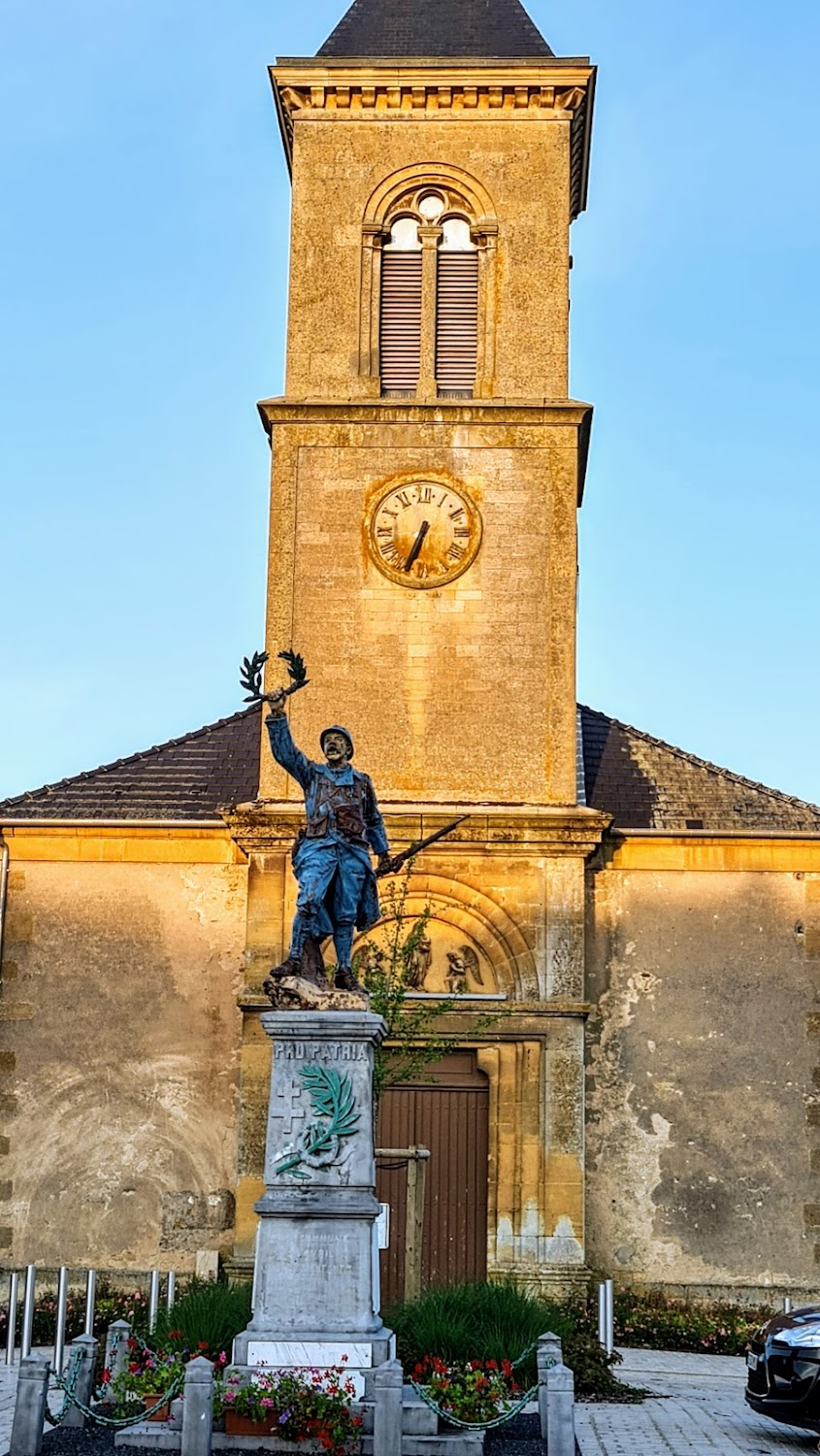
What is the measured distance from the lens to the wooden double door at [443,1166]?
1859 centimetres

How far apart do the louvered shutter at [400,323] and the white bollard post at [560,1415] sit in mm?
13131

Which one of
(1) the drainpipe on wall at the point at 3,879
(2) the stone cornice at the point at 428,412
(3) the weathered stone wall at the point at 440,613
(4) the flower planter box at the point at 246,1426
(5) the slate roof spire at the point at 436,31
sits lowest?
(4) the flower planter box at the point at 246,1426

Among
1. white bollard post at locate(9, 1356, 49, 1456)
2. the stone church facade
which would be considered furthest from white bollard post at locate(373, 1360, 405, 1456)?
the stone church facade

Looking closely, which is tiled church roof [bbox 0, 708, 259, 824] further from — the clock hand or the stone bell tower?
the clock hand

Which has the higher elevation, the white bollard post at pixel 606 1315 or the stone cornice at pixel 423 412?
the stone cornice at pixel 423 412

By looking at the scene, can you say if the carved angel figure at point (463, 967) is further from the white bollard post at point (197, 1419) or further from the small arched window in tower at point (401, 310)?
the white bollard post at point (197, 1419)

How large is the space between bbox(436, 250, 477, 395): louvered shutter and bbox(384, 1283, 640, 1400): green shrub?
438 inches

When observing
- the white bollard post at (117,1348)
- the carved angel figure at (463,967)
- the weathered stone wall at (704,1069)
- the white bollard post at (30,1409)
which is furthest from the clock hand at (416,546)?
the white bollard post at (30,1409)

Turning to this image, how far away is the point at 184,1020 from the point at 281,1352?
932 centimetres

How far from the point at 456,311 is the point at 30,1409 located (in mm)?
14304

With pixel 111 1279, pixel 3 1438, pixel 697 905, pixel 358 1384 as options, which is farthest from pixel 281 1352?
pixel 697 905

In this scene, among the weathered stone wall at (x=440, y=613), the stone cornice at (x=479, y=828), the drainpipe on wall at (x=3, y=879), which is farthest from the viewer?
the drainpipe on wall at (x=3, y=879)

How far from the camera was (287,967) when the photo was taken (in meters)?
11.6

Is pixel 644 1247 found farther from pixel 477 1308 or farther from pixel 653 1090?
pixel 477 1308
